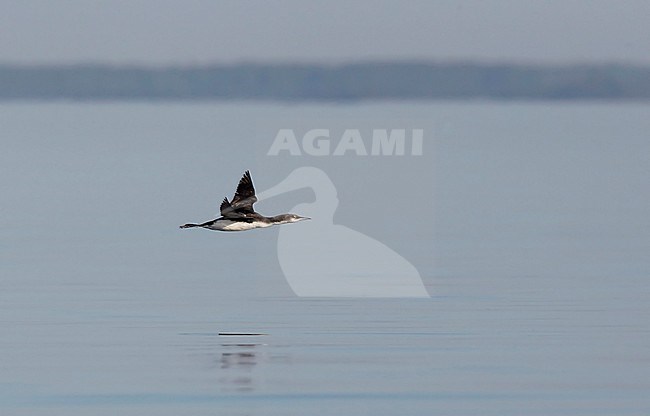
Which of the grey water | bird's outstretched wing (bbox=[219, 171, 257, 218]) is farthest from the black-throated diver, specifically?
the grey water

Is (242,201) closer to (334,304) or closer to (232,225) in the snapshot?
(232,225)

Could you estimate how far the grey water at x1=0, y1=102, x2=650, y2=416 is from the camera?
18469 mm

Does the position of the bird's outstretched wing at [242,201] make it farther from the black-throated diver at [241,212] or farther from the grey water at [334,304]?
the grey water at [334,304]

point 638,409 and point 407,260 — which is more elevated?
point 407,260

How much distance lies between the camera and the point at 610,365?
1961 cm

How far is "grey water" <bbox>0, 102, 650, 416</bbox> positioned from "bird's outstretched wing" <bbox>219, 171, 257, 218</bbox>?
1103mm

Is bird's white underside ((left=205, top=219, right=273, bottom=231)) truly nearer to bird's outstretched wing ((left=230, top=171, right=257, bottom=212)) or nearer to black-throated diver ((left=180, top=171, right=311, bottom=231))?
black-throated diver ((left=180, top=171, right=311, bottom=231))

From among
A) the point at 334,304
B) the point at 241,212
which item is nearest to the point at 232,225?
the point at 241,212

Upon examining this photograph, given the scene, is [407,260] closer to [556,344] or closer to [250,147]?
[556,344]

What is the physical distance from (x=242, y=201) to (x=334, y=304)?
164cm

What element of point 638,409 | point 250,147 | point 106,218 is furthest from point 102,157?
point 638,409

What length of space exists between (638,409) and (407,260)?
10.6 metres

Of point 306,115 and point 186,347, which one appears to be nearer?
point 186,347

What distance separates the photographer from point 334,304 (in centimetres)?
2372
